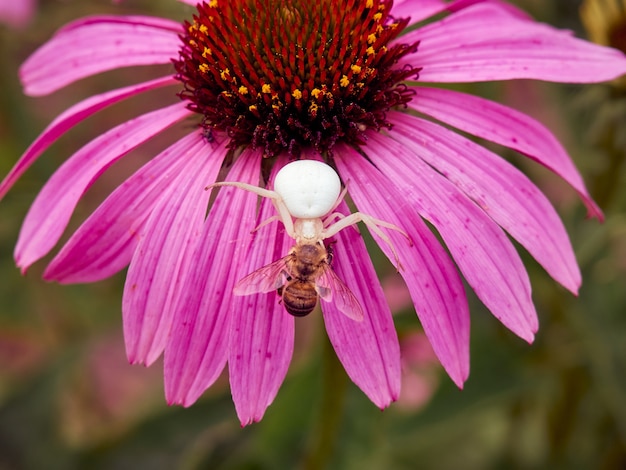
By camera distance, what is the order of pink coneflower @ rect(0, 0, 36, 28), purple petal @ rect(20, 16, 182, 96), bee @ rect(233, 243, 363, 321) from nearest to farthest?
bee @ rect(233, 243, 363, 321) → purple petal @ rect(20, 16, 182, 96) → pink coneflower @ rect(0, 0, 36, 28)

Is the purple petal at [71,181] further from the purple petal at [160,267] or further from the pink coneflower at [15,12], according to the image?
the pink coneflower at [15,12]

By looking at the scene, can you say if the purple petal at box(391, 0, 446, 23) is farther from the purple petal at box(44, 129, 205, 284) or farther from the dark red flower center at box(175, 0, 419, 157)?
the purple petal at box(44, 129, 205, 284)

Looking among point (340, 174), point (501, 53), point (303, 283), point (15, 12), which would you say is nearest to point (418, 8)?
point (501, 53)

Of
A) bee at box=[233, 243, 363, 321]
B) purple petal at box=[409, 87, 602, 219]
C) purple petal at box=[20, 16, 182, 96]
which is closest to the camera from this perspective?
bee at box=[233, 243, 363, 321]

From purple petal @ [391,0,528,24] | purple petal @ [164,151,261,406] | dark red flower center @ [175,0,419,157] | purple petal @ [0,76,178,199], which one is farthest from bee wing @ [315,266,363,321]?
purple petal @ [391,0,528,24]

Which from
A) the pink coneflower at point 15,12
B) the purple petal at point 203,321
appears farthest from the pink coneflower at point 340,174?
the pink coneflower at point 15,12
